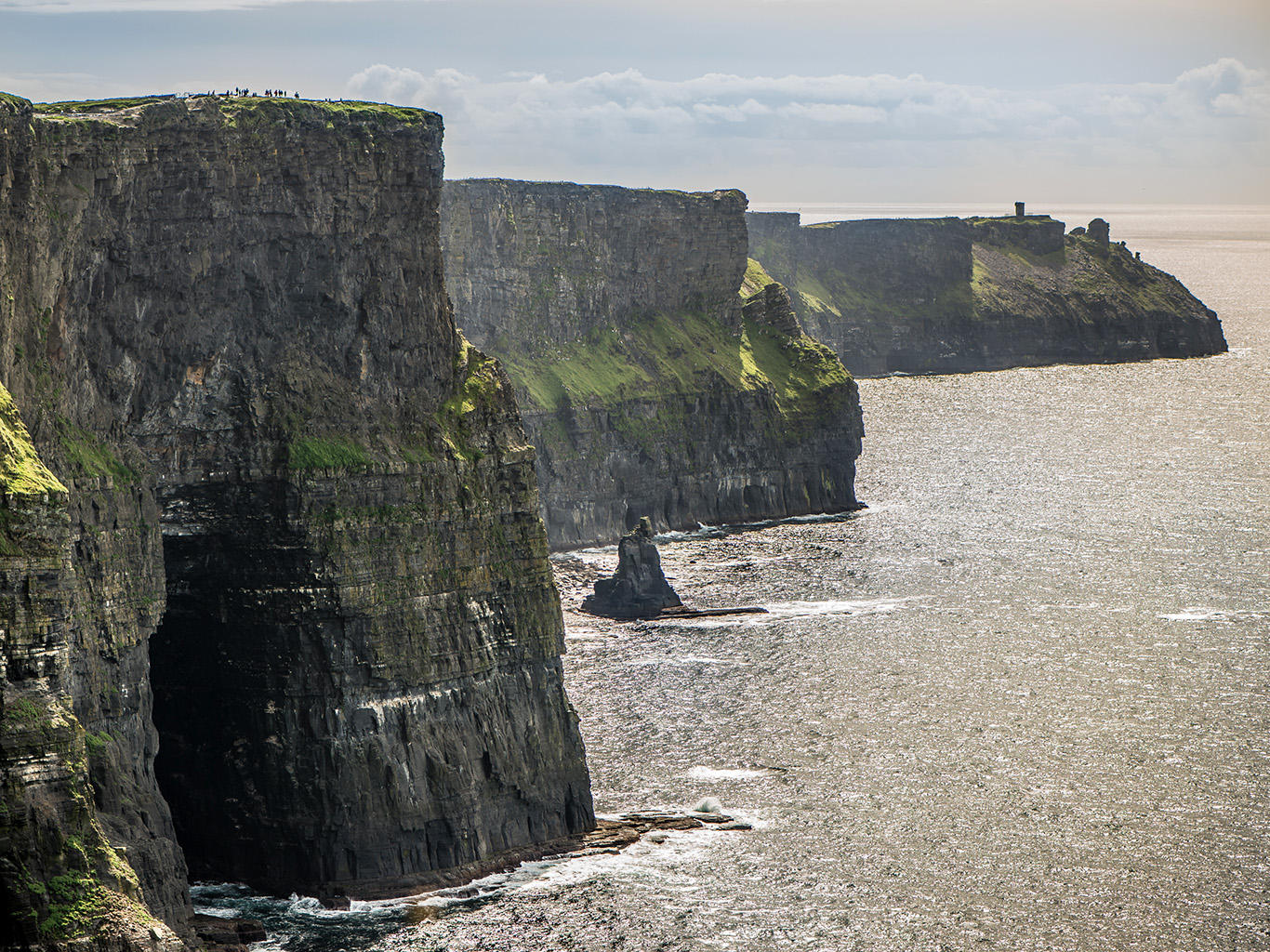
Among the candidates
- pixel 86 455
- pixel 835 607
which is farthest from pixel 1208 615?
pixel 86 455

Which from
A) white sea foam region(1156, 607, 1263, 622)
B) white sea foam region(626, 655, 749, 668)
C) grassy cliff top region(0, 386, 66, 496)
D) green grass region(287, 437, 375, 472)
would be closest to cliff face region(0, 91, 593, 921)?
green grass region(287, 437, 375, 472)

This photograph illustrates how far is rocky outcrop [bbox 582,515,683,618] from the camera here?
144 metres

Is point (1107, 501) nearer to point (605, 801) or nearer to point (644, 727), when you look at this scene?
point (644, 727)

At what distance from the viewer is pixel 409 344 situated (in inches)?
3487

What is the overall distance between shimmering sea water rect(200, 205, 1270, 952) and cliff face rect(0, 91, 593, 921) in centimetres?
676

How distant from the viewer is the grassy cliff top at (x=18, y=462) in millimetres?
58625

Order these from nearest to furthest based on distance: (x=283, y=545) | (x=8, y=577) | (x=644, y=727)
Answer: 1. (x=8, y=577)
2. (x=283, y=545)
3. (x=644, y=727)

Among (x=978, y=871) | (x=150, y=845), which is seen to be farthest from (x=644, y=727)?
(x=150, y=845)

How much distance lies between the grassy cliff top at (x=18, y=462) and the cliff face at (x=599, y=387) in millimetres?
110097

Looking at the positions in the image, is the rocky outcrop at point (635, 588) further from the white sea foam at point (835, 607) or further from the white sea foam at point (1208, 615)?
the white sea foam at point (1208, 615)

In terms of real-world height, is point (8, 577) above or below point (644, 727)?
above

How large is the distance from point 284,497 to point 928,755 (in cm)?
4554

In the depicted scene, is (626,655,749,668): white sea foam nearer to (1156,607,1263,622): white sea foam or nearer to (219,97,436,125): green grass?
(1156,607,1263,622): white sea foam

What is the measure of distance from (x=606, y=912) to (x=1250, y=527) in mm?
120266
